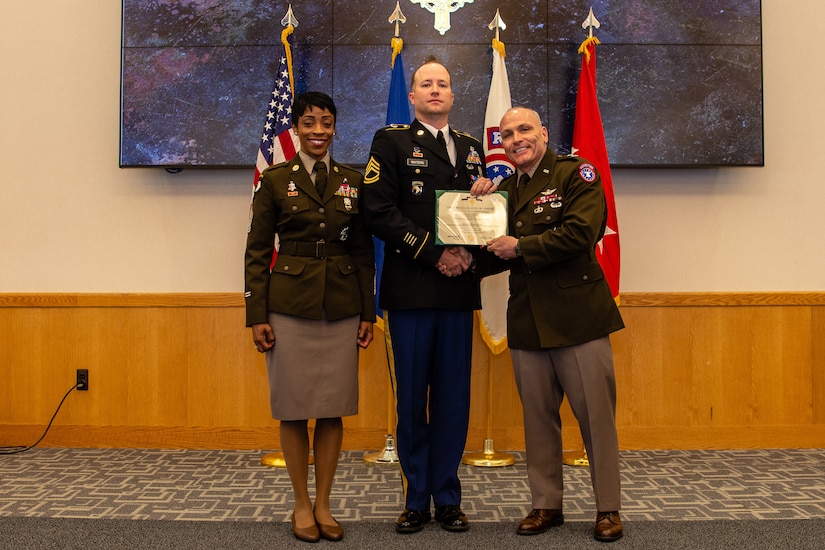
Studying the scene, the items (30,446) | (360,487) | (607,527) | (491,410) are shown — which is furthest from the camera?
(30,446)

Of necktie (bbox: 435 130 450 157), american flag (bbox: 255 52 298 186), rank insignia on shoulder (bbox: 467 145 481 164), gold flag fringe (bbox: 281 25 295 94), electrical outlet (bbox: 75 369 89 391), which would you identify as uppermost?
gold flag fringe (bbox: 281 25 295 94)

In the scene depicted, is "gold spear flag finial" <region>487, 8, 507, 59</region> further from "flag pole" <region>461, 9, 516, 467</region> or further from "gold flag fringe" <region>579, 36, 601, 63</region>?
"gold flag fringe" <region>579, 36, 601, 63</region>

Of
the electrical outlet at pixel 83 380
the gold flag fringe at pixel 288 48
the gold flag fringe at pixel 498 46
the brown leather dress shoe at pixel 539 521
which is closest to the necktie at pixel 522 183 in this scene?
the brown leather dress shoe at pixel 539 521

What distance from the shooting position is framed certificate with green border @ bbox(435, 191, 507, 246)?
2.51m

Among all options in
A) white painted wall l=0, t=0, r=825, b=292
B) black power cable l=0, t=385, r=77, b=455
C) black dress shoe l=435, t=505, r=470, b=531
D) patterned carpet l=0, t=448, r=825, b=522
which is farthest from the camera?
white painted wall l=0, t=0, r=825, b=292

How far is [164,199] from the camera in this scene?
4.23m

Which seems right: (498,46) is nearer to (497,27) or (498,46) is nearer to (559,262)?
(497,27)

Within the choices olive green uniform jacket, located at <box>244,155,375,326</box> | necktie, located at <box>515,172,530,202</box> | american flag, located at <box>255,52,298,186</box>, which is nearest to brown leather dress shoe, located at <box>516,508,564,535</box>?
olive green uniform jacket, located at <box>244,155,375,326</box>

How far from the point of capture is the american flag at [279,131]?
3838 millimetres

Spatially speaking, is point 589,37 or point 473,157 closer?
point 473,157

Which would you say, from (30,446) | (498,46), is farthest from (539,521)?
(30,446)

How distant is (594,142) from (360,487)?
2.11m

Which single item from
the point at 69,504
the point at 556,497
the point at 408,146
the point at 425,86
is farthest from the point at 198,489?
the point at 425,86

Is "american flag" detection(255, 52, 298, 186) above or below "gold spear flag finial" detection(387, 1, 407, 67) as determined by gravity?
below
